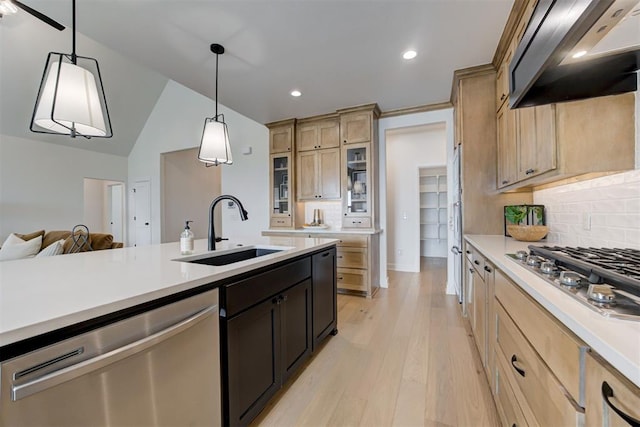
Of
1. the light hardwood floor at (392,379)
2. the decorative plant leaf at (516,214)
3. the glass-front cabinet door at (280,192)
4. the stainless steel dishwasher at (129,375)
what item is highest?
the glass-front cabinet door at (280,192)

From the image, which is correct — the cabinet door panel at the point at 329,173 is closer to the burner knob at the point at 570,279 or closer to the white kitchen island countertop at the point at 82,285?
the white kitchen island countertop at the point at 82,285

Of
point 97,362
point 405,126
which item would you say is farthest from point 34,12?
point 405,126

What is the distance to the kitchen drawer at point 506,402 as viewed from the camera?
1062mm

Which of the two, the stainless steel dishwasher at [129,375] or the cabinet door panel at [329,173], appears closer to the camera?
the stainless steel dishwasher at [129,375]

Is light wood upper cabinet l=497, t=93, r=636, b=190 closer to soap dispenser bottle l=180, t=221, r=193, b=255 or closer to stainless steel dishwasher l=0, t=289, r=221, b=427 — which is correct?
stainless steel dishwasher l=0, t=289, r=221, b=427

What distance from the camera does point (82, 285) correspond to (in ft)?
3.05

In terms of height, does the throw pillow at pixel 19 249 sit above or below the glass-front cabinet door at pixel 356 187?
below

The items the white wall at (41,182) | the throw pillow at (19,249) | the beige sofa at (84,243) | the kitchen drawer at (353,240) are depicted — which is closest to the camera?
the throw pillow at (19,249)

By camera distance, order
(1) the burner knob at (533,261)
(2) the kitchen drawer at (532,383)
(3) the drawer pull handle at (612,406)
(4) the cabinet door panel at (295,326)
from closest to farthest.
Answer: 1. (3) the drawer pull handle at (612,406)
2. (2) the kitchen drawer at (532,383)
3. (1) the burner knob at (533,261)
4. (4) the cabinet door panel at (295,326)

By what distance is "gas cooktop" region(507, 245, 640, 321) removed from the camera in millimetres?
686

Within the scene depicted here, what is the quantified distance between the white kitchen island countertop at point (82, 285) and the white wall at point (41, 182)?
5.84 metres

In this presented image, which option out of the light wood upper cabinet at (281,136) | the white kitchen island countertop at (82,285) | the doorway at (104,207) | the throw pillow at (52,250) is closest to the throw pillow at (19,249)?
the throw pillow at (52,250)

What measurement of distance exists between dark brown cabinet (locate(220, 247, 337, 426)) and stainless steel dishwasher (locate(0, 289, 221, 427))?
0.26 ft

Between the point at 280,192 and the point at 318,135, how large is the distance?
1148mm
